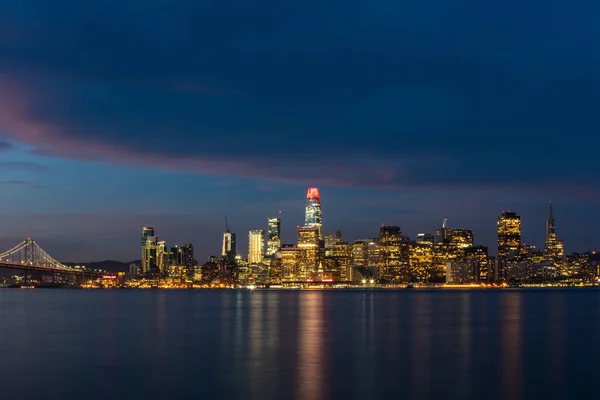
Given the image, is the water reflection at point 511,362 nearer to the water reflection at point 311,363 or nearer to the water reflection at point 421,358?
the water reflection at point 421,358

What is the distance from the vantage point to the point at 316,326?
2468 inches

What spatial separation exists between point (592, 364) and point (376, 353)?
10588 millimetres

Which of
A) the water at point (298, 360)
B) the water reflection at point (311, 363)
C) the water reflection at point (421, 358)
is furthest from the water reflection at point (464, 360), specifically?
the water reflection at point (311, 363)

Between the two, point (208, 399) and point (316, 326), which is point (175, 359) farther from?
point (316, 326)

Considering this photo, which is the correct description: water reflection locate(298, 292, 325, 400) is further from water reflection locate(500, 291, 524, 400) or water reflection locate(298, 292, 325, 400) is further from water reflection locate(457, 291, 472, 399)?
water reflection locate(500, 291, 524, 400)

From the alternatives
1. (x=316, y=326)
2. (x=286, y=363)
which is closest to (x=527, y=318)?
(x=316, y=326)

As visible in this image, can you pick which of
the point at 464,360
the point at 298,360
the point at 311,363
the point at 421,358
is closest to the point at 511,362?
the point at 464,360

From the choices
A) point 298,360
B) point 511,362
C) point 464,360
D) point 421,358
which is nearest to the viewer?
point 511,362

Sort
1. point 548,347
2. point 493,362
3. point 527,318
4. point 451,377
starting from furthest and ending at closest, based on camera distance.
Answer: point 527,318
point 548,347
point 493,362
point 451,377

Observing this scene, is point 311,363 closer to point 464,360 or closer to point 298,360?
point 298,360

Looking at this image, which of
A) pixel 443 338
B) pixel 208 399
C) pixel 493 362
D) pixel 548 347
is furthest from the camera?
pixel 443 338

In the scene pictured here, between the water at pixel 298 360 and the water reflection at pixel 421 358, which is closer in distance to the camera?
the water at pixel 298 360

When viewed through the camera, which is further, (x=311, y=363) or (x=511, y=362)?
(x=511, y=362)

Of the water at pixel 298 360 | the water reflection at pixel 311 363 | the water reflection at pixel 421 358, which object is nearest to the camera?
the water reflection at pixel 311 363
